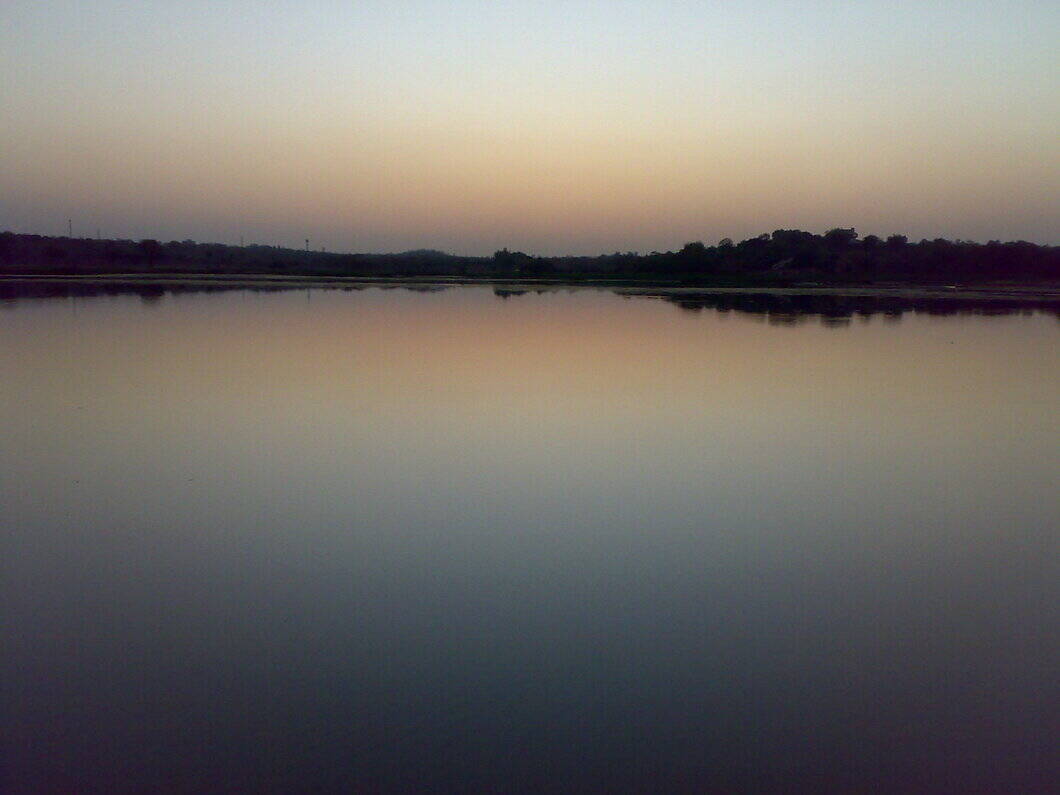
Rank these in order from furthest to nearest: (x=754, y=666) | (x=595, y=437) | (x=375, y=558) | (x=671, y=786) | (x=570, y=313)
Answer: (x=570, y=313)
(x=595, y=437)
(x=375, y=558)
(x=754, y=666)
(x=671, y=786)

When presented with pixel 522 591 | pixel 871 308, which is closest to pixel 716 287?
pixel 871 308

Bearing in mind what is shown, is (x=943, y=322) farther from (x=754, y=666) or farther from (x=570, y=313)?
(x=754, y=666)

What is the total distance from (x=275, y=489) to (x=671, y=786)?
4.41m

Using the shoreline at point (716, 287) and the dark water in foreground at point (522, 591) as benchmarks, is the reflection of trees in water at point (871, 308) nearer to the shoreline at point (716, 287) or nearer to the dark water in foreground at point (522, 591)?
the shoreline at point (716, 287)

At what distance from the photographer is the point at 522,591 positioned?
4863 millimetres

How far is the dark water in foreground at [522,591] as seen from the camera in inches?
135

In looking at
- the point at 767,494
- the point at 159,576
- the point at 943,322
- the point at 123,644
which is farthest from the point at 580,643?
the point at 943,322

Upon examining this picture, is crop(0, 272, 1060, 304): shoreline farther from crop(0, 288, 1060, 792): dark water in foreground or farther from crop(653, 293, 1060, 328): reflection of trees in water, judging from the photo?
crop(0, 288, 1060, 792): dark water in foreground

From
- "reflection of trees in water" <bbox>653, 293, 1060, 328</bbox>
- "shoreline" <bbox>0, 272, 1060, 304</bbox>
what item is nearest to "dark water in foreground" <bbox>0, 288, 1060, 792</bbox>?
"reflection of trees in water" <bbox>653, 293, 1060, 328</bbox>

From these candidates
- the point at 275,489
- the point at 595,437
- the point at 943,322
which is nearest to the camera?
the point at 275,489

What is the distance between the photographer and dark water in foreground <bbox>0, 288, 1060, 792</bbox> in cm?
342

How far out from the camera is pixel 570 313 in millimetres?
28016

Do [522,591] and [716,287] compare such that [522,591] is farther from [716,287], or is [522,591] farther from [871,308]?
[716,287]

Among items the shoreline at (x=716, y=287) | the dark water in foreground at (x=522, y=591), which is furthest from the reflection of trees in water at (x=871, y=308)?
the dark water in foreground at (x=522, y=591)
